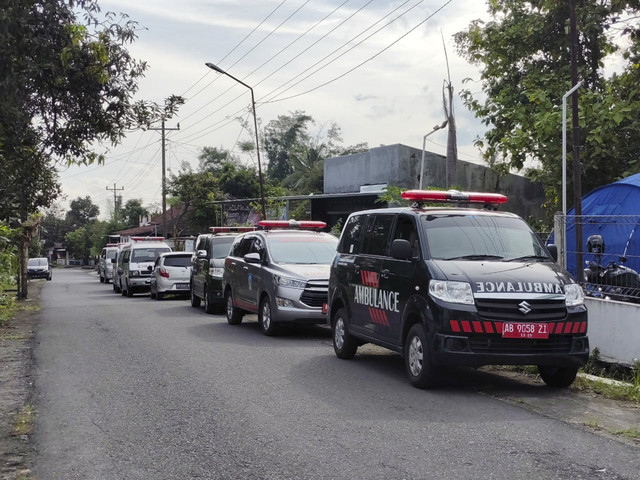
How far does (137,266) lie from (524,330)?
960 inches

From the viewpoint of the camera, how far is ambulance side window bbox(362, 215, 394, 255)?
33.5 ft

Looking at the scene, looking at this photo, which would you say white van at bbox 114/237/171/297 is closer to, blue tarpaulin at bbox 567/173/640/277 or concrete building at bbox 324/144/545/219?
concrete building at bbox 324/144/545/219

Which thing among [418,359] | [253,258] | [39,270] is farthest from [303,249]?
[39,270]

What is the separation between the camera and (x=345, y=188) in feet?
136

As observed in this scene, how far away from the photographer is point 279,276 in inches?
552

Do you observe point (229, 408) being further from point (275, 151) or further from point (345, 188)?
point (275, 151)

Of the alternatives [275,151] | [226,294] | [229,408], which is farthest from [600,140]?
[275,151]

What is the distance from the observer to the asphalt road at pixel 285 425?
18.9 feet

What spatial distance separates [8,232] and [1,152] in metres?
3.94

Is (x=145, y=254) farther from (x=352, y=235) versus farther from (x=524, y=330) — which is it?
(x=524, y=330)

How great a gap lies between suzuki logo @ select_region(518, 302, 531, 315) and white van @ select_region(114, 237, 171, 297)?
23.8 m

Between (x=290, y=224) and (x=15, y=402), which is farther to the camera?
(x=290, y=224)

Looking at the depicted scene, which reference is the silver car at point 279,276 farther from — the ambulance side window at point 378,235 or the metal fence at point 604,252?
the metal fence at point 604,252

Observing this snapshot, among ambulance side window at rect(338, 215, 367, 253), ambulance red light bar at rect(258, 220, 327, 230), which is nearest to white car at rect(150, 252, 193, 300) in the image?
ambulance red light bar at rect(258, 220, 327, 230)
